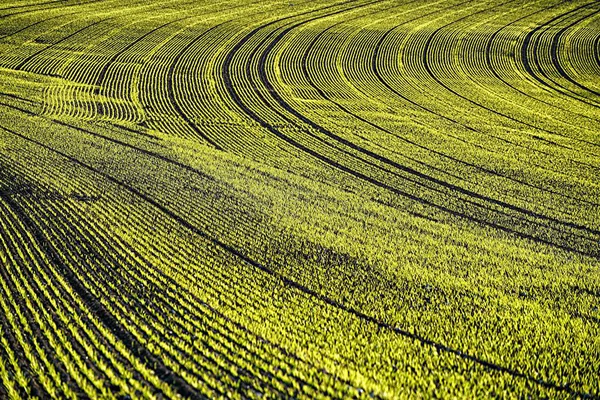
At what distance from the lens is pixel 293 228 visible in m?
16.5

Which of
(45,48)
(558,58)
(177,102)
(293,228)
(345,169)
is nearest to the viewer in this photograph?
(293,228)

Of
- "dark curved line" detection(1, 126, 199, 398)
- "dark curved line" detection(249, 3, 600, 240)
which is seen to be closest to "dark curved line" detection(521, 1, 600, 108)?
"dark curved line" detection(249, 3, 600, 240)

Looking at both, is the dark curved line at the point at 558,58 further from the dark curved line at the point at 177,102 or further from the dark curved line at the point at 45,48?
the dark curved line at the point at 45,48

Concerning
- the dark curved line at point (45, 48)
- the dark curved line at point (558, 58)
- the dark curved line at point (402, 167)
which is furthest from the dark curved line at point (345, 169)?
the dark curved line at point (558, 58)

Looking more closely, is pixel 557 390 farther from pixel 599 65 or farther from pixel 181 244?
pixel 599 65

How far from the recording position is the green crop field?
9281mm

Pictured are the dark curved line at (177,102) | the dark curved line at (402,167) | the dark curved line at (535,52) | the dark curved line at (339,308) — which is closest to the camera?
the dark curved line at (339,308)

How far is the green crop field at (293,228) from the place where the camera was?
9.28 m

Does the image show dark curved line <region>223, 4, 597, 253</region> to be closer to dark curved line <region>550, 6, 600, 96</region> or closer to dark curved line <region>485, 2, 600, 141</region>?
dark curved line <region>485, 2, 600, 141</region>

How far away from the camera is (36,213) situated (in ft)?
53.5

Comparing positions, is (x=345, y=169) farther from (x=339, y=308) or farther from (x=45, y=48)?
(x=45, y=48)

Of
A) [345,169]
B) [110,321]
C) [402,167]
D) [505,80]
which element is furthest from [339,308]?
[505,80]

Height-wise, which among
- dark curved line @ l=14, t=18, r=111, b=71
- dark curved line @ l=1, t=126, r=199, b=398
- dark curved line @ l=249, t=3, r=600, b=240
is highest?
dark curved line @ l=14, t=18, r=111, b=71

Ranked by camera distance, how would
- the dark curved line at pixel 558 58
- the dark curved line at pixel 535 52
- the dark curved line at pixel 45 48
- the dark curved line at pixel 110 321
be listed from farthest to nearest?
the dark curved line at pixel 558 58
the dark curved line at pixel 45 48
the dark curved line at pixel 535 52
the dark curved line at pixel 110 321
